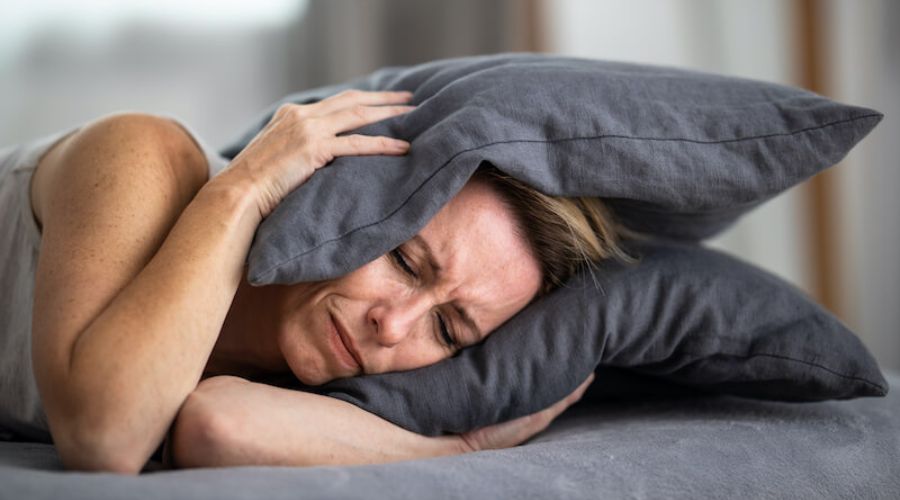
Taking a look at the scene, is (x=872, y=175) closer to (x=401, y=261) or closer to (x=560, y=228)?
(x=560, y=228)

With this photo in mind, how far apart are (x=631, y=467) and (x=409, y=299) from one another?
374 mm

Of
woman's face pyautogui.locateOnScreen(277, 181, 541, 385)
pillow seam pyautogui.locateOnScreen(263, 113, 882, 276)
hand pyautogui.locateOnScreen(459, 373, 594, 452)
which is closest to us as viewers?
pillow seam pyautogui.locateOnScreen(263, 113, 882, 276)

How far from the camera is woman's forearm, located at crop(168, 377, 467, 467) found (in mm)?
1045

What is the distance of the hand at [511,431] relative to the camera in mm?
1333

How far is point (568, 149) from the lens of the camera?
123 centimetres

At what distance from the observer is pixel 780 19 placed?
2.89 metres

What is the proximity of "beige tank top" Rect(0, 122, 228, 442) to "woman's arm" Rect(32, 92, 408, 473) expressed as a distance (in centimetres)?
5

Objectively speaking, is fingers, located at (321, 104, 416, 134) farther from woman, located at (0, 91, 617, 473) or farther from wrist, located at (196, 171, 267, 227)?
wrist, located at (196, 171, 267, 227)

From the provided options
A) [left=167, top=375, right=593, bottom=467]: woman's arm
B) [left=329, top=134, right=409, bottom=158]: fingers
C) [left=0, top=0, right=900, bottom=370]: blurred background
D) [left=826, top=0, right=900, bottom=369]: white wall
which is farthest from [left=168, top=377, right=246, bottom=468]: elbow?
[left=826, top=0, right=900, bottom=369]: white wall

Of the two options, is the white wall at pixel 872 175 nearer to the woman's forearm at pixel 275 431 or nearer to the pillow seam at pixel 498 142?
the pillow seam at pixel 498 142

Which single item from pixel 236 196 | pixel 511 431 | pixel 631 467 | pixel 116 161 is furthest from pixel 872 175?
pixel 116 161

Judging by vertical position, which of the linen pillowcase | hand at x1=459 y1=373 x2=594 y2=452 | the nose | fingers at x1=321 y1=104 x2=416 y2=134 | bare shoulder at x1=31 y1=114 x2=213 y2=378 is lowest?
hand at x1=459 y1=373 x2=594 y2=452

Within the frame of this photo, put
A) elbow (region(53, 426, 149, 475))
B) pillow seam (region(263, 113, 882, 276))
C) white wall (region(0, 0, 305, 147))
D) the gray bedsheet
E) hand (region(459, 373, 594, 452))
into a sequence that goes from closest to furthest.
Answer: the gray bedsheet → elbow (region(53, 426, 149, 475)) → pillow seam (region(263, 113, 882, 276)) → hand (region(459, 373, 594, 452)) → white wall (region(0, 0, 305, 147))

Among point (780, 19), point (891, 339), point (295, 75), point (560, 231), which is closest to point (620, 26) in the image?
point (780, 19)
